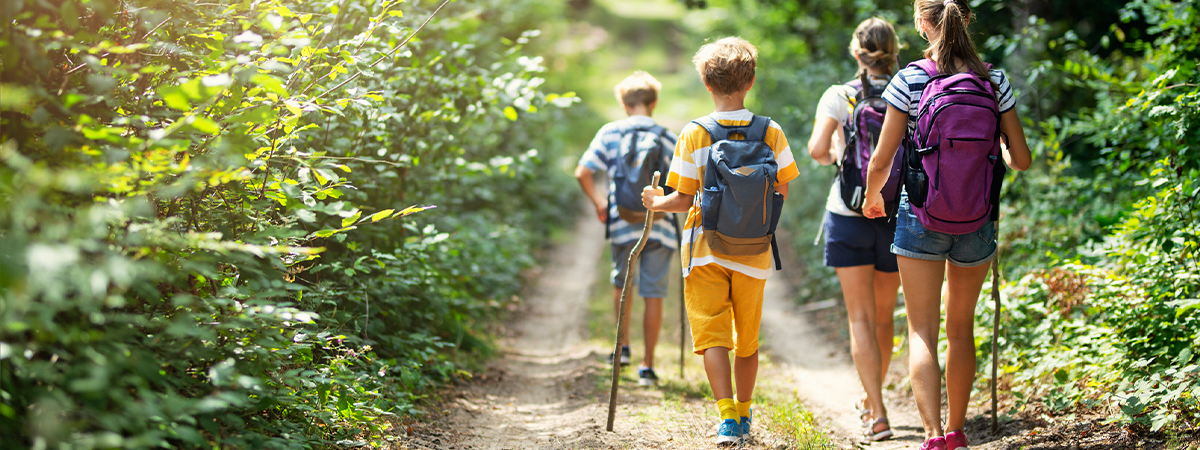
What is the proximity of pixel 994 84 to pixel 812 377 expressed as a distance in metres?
2.88

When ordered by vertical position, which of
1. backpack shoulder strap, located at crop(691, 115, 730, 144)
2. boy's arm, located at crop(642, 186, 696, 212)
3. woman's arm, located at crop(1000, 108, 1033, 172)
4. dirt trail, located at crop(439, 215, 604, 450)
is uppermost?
woman's arm, located at crop(1000, 108, 1033, 172)

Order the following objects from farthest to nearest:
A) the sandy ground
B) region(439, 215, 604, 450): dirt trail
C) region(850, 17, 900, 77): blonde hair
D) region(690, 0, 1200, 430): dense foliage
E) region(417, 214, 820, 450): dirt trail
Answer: region(439, 215, 604, 450): dirt trail < region(850, 17, 900, 77): blonde hair < region(417, 214, 820, 450): dirt trail < the sandy ground < region(690, 0, 1200, 430): dense foliage

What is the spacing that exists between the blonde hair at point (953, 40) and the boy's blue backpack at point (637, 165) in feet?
6.70

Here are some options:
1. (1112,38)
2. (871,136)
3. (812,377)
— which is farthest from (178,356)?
(1112,38)

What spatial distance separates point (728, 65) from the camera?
11.1 ft

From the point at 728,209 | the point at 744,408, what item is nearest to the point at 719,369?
the point at 744,408

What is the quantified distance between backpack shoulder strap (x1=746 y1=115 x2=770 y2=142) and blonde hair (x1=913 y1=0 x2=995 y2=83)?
2.46 ft

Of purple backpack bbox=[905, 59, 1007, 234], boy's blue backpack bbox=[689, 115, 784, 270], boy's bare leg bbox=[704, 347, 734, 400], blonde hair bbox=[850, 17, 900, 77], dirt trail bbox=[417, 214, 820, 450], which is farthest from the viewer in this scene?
blonde hair bbox=[850, 17, 900, 77]

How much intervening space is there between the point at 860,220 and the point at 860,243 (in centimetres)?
12

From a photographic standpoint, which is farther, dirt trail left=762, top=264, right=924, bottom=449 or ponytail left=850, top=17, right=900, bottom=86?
dirt trail left=762, top=264, right=924, bottom=449

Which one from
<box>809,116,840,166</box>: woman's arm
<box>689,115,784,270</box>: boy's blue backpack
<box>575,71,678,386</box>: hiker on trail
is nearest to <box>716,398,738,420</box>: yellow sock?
<box>689,115,784,270</box>: boy's blue backpack

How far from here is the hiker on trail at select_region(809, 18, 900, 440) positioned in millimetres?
3869

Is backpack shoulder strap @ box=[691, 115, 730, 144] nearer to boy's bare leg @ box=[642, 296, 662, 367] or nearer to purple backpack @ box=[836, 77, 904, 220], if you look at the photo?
purple backpack @ box=[836, 77, 904, 220]

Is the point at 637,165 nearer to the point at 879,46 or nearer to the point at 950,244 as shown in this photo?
the point at 879,46
